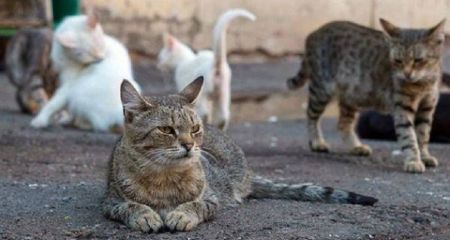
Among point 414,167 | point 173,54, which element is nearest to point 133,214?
point 414,167

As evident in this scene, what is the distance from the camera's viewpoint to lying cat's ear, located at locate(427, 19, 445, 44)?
21.9ft

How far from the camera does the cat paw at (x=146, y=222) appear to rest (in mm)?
4508

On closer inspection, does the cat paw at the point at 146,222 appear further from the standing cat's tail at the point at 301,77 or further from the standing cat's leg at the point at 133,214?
the standing cat's tail at the point at 301,77

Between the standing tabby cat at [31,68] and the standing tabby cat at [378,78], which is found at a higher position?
the standing tabby cat at [378,78]

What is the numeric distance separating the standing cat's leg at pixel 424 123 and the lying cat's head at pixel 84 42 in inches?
107

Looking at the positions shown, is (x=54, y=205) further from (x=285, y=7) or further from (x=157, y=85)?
(x=285, y=7)

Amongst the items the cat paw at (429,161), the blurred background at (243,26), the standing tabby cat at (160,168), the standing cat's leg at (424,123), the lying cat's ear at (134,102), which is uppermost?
the lying cat's ear at (134,102)

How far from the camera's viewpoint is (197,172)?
4.75 metres

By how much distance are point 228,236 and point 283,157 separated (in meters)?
2.62

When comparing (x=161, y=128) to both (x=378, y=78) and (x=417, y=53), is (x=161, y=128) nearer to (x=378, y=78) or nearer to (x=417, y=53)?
(x=417, y=53)

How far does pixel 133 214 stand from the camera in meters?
4.58

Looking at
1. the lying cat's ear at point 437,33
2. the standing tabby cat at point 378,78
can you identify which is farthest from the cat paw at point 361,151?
the lying cat's ear at point 437,33

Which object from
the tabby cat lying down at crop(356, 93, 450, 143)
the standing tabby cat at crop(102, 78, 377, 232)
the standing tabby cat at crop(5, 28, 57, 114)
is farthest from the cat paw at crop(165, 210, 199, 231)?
the standing tabby cat at crop(5, 28, 57, 114)

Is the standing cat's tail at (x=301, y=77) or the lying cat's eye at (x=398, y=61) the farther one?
the standing cat's tail at (x=301, y=77)
